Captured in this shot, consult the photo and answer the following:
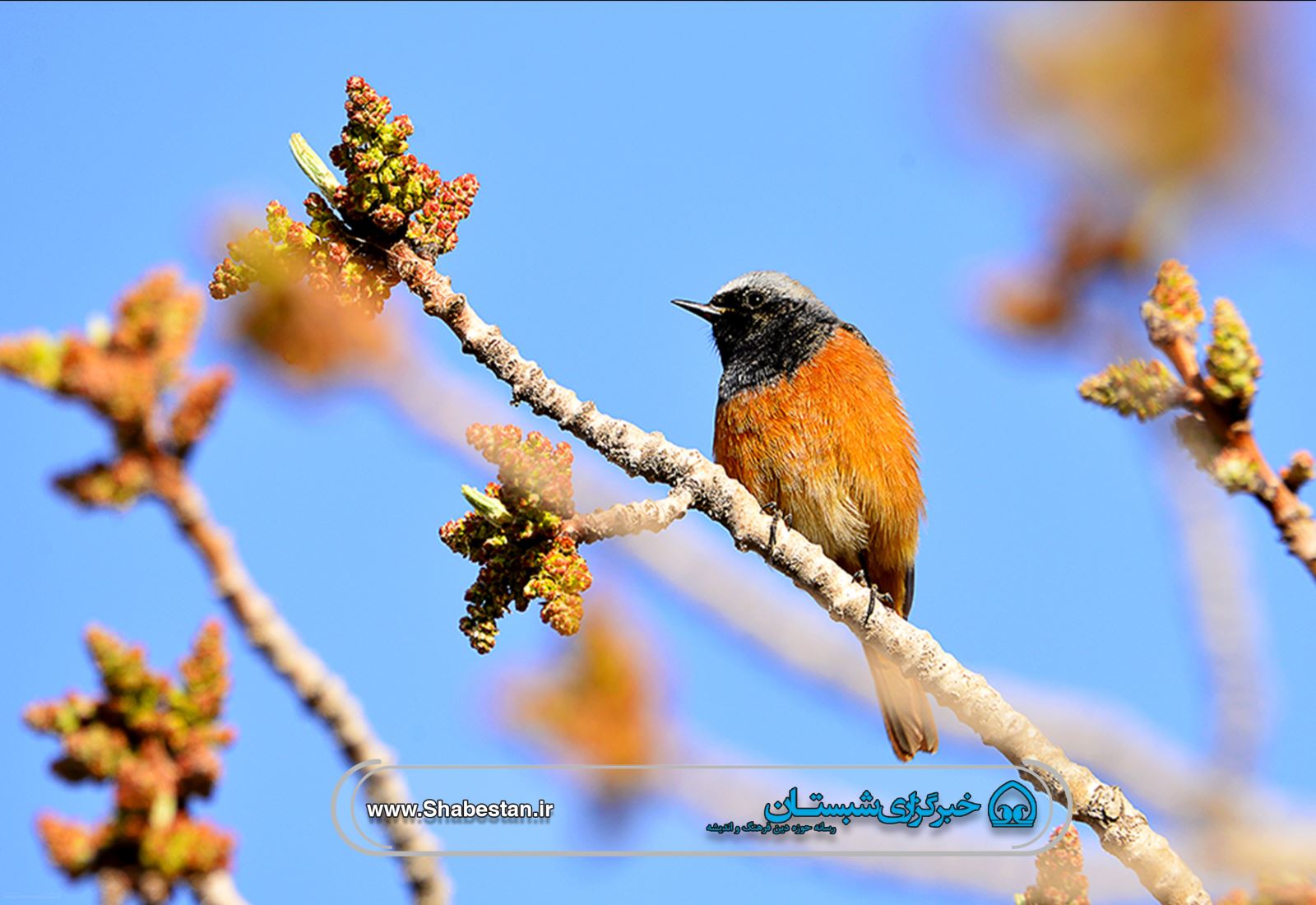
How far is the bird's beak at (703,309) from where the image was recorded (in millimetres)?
6652

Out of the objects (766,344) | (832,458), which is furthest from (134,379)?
(766,344)

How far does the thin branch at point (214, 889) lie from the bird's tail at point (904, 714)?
486 cm

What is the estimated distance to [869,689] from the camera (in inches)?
121

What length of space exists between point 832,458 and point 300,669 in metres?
4.39

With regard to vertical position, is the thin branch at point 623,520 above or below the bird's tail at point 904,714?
below

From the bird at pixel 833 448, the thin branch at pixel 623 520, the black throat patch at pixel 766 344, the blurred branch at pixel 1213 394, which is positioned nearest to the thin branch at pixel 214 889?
the blurred branch at pixel 1213 394

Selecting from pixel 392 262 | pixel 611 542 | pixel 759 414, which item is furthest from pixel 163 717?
pixel 759 414

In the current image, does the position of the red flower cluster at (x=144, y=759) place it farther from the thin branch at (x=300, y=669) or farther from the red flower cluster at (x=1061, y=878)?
the red flower cluster at (x=1061, y=878)

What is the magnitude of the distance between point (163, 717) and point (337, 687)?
8.6 inches

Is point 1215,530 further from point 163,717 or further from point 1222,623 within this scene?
point 163,717

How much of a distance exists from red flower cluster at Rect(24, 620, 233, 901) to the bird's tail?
4870mm

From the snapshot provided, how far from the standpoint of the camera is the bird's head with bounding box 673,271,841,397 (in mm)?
6215

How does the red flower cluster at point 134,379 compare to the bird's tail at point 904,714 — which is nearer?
the red flower cluster at point 134,379

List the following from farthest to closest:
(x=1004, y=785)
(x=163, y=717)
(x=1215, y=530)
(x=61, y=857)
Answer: (x=1004, y=785) < (x=1215, y=530) < (x=163, y=717) < (x=61, y=857)
